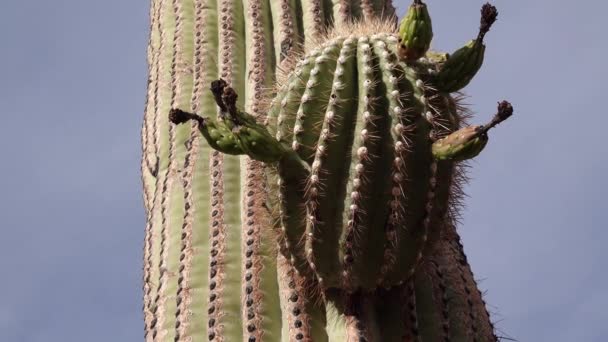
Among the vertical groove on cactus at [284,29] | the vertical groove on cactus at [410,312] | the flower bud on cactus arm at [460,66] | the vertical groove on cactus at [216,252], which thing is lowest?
the vertical groove on cactus at [410,312]

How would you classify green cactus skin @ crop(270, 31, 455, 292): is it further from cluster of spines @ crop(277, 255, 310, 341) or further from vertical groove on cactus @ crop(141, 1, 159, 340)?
vertical groove on cactus @ crop(141, 1, 159, 340)

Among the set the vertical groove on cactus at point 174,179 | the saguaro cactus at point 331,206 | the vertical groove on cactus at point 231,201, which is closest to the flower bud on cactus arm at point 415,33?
the saguaro cactus at point 331,206

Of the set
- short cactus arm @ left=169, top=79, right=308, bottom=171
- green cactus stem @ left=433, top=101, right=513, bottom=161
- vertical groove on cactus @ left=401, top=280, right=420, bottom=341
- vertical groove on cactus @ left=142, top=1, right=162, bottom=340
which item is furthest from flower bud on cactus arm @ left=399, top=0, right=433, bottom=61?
vertical groove on cactus @ left=142, top=1, right=162, bottom=340

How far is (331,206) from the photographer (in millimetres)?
4652

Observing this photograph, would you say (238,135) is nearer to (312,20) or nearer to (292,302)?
(292,302)

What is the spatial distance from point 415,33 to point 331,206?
70cm

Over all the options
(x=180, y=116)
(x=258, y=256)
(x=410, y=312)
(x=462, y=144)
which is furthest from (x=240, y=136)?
(x=410, y=312)

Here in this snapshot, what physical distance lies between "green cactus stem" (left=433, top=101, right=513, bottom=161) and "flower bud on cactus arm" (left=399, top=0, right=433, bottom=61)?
1.17ft

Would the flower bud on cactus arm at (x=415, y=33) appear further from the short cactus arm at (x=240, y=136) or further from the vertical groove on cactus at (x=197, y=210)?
the vertical groove on cactus at (x=197, y=210)

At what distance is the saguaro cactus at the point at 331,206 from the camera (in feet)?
15.1

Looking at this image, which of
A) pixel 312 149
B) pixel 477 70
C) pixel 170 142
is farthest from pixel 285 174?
pixel 170 142

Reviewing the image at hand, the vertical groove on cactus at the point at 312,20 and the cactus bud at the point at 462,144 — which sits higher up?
the vertical groove on cactus at the point at 312,20

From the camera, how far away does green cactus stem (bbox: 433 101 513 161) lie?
452cm

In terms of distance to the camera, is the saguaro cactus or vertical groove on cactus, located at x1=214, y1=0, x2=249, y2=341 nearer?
the saguaro cactus
